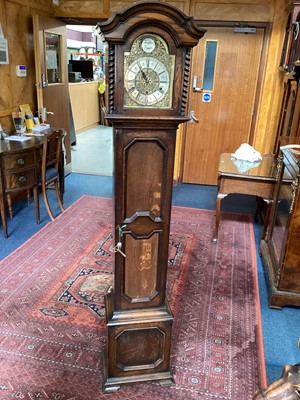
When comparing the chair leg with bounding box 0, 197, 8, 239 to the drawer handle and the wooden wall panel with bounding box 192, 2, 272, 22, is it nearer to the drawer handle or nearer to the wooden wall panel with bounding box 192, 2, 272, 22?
the drawer handle

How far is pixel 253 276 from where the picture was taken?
9.24 ft

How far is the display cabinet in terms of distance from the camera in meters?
2.27

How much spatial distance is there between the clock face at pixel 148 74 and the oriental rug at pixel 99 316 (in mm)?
1390

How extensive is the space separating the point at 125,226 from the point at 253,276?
1618 millimetres

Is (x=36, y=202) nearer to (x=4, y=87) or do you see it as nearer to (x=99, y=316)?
(x=4, y=87)

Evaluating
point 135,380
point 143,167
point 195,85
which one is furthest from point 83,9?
point 135,380

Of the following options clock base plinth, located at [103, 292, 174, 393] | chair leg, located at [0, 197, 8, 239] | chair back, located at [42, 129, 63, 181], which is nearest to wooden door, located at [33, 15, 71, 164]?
chair back, located at [42, 129, 63, 181]

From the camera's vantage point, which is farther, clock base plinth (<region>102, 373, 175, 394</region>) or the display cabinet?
the display cabinet

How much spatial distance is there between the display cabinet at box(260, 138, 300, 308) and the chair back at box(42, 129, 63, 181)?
6.85 ft

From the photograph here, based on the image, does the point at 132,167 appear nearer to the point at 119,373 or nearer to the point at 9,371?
the point at 119,373

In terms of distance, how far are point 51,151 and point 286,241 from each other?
2352 millimetres

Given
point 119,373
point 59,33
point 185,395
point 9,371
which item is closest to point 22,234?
point 9,371

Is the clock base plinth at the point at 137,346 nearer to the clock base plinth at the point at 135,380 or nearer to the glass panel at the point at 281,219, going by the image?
the clock base plinth at the point at 135,380

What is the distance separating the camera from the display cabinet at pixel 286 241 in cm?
227
